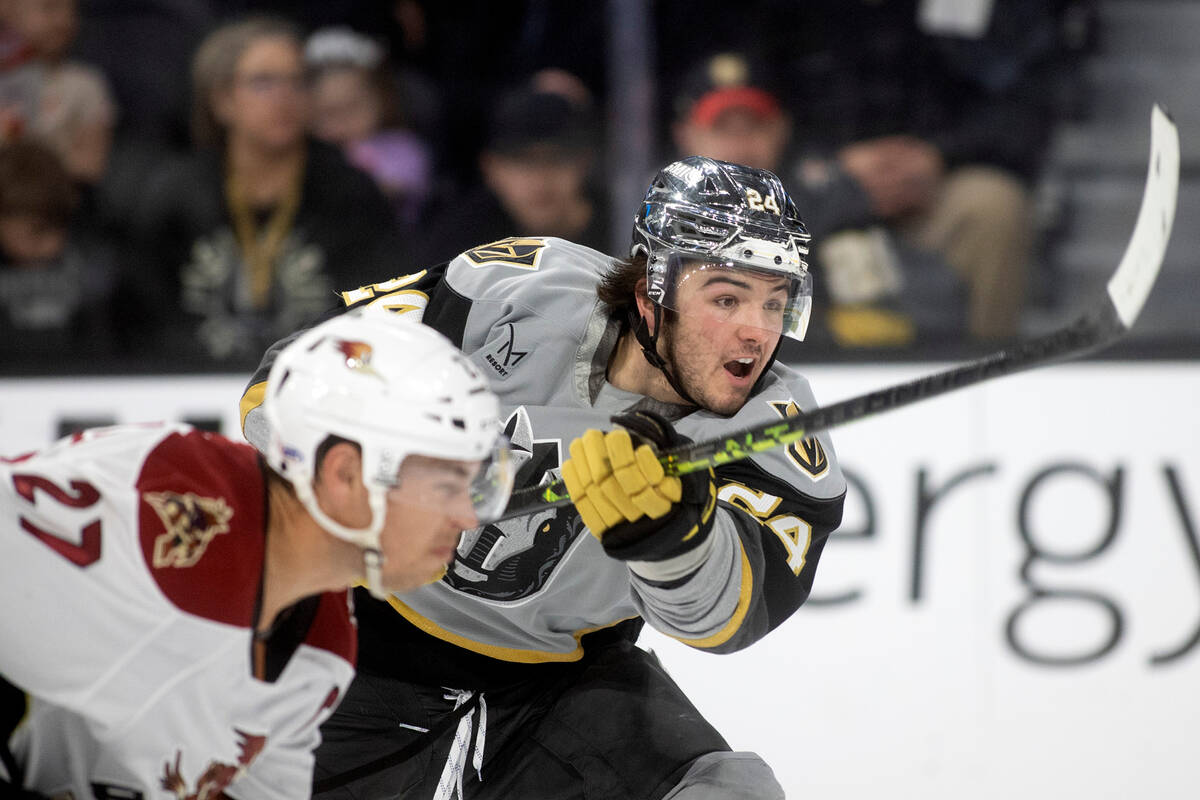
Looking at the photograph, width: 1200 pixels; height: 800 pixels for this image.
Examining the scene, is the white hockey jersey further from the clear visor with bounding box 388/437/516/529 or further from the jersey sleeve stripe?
the jersey sleeve stripe

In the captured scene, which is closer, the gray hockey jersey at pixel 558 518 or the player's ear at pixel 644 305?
the gray hockey jersey at pixel 558 518

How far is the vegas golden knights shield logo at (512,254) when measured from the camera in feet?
10.3

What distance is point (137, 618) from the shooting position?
1.93 meters

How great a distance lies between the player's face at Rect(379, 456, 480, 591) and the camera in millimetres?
2059

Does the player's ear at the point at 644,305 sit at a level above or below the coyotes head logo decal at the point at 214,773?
above

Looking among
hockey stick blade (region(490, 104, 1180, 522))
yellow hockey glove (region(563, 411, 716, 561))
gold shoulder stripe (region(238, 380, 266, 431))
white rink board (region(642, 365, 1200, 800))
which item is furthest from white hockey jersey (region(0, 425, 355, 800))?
white rink board (region(642, 365, 1200, 800))

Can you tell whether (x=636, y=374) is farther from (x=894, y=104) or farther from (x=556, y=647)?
(x=894, y=104)

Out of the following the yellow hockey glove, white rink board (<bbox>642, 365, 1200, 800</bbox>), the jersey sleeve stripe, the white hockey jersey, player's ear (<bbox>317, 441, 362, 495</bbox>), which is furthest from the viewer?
white rink board (<bbox>642, 365, 1200, 800</bbox>)

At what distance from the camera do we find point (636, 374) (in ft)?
9.75

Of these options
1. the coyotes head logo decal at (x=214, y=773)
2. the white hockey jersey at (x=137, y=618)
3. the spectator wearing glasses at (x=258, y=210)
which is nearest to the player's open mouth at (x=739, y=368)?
the white hockey jersey at (x=137, y=618)

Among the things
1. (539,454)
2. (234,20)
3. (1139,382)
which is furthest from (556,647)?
(234,20)

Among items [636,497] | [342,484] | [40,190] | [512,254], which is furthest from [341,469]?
[40,190]

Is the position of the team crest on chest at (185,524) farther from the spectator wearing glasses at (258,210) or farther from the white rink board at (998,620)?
the spectator wearing glasses at (258,210)

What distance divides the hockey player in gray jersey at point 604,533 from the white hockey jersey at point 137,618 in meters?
0.66
